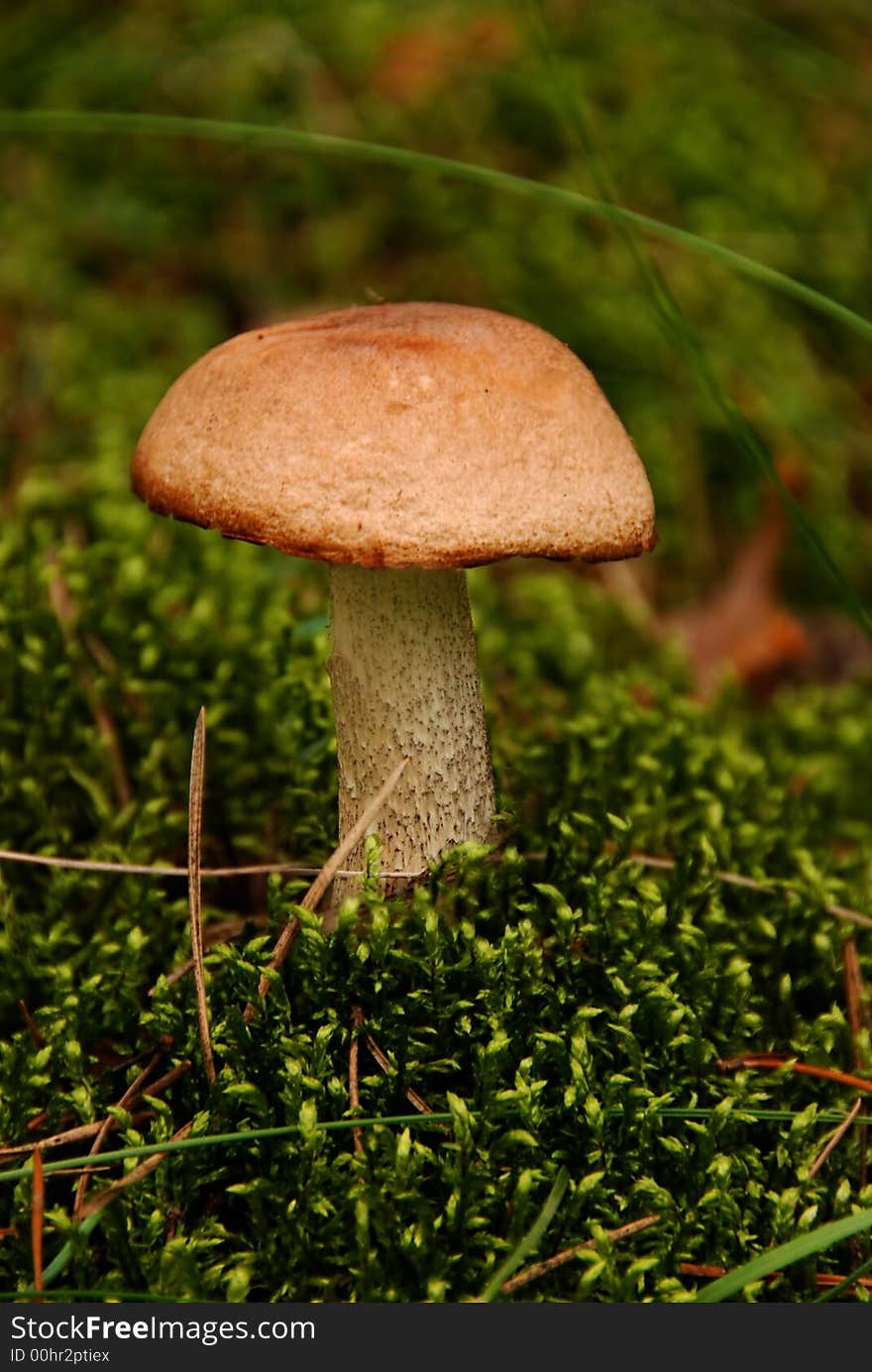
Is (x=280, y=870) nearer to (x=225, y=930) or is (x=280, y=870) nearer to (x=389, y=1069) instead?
(x=225, y=930)

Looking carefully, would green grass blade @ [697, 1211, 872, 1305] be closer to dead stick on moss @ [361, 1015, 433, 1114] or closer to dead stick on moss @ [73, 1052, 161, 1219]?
dead stick on moss @ [361, 1015, 433, 1114]

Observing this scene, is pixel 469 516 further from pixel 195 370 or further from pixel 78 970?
pixel 78 970

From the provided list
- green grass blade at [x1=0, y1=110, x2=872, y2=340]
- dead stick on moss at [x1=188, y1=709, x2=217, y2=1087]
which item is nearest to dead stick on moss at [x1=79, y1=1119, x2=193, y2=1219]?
dead stick on moss at [x1=188, y1=709, x2=217, y2=1087]

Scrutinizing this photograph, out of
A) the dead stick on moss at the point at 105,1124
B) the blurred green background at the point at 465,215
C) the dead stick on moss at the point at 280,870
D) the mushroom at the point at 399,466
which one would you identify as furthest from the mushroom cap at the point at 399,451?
the blurred green background at the point at 465,215

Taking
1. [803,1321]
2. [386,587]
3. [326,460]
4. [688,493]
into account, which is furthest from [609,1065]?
[688,493]

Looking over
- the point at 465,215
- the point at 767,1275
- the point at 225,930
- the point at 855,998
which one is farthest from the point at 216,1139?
the point at 465,215

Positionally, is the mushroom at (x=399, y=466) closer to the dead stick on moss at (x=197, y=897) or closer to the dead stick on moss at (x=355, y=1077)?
the dead stick on moss at (x=197, y=897)
